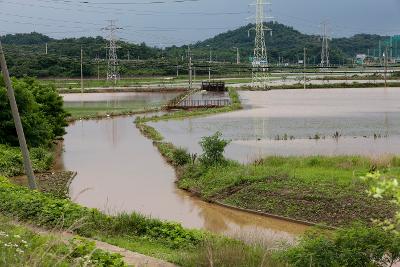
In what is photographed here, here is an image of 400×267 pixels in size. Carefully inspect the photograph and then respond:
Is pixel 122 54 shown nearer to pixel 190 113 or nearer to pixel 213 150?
pixel 190 113

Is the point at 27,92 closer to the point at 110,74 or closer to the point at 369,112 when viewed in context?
the point at 369,112

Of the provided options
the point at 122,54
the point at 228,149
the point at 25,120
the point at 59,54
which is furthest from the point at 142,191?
the point at 122,54

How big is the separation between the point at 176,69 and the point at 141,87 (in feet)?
106

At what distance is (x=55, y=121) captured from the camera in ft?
115

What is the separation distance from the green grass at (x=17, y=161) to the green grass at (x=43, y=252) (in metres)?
15.5

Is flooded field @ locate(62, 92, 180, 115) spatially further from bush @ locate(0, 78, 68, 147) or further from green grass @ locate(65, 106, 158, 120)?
bush @ locate(0, 78, 68, 147)

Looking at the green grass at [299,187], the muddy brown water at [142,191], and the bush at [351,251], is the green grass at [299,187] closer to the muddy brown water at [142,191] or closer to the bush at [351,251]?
the muddy brown water at [142,191]

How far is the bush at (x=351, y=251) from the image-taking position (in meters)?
9.47

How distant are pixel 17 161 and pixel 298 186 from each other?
12802mm

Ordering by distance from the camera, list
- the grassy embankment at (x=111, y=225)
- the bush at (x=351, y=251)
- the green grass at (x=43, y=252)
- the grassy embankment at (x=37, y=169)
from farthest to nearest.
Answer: the grassy embankment at (x=37, y=169), the grassy embankment at (x=111, y=225), the bush at (x=351, y=251), the green grass at (x=43, y=252)

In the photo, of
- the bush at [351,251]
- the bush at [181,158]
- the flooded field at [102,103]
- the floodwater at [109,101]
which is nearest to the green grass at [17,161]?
the bush at [181,158]

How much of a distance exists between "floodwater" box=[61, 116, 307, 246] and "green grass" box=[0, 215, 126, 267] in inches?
42.7

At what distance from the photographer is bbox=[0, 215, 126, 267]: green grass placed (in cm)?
579

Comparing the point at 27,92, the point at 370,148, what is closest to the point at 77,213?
the point at 27,92
